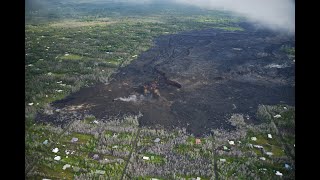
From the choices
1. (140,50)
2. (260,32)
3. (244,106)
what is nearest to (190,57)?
(140,50)

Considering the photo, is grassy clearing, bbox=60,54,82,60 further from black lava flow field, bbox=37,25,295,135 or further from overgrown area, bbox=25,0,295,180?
black lava flow field, bbox=37,25,295,135

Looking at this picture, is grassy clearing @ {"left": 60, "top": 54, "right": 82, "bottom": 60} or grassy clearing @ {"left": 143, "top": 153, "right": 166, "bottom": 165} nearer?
grassy clearing @ {"left": 143, "top": 153, "right": 166, "bottom": 165}

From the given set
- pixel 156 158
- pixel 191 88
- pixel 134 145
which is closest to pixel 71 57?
pixel 191 88

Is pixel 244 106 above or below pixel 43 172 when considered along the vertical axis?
above

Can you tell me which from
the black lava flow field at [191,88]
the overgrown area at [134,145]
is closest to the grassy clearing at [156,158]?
the overgrown area at [134,145]

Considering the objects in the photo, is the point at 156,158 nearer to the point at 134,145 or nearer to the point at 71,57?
the point at 134,145

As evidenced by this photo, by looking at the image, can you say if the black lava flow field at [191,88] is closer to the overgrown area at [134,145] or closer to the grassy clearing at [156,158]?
the overgrown area at [134,145]

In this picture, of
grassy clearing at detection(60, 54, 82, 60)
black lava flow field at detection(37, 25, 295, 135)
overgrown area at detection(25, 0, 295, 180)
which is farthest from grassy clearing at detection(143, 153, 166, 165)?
grassy clearing at detection(60, 54, 82, 60)
